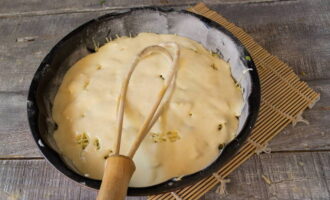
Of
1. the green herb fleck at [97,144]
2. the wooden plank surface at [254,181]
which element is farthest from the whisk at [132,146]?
the wooden plank surface at [254,181]

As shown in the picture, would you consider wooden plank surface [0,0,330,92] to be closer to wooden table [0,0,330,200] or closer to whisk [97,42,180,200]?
wooden table [0,0,330,200]

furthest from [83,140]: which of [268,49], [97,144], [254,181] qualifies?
[268,49]

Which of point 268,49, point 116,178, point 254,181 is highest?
point 116,178

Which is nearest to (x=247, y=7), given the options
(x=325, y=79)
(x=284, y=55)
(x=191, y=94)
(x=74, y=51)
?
(x=284, y=55)

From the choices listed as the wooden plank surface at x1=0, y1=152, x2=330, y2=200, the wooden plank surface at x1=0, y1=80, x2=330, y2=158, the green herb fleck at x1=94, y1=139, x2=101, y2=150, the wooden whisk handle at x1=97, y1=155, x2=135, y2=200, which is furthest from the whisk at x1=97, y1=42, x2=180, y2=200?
the wooden plank surface at x1=0, y1=80, x2=330, y2=158

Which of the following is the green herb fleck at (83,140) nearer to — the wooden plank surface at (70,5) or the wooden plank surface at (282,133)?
the wooden plank surface at (282,133)

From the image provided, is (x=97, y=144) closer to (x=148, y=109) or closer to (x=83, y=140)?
(x=83, y=140)

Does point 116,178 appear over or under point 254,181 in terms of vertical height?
over

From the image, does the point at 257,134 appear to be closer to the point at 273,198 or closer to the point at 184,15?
the point at 273,198
